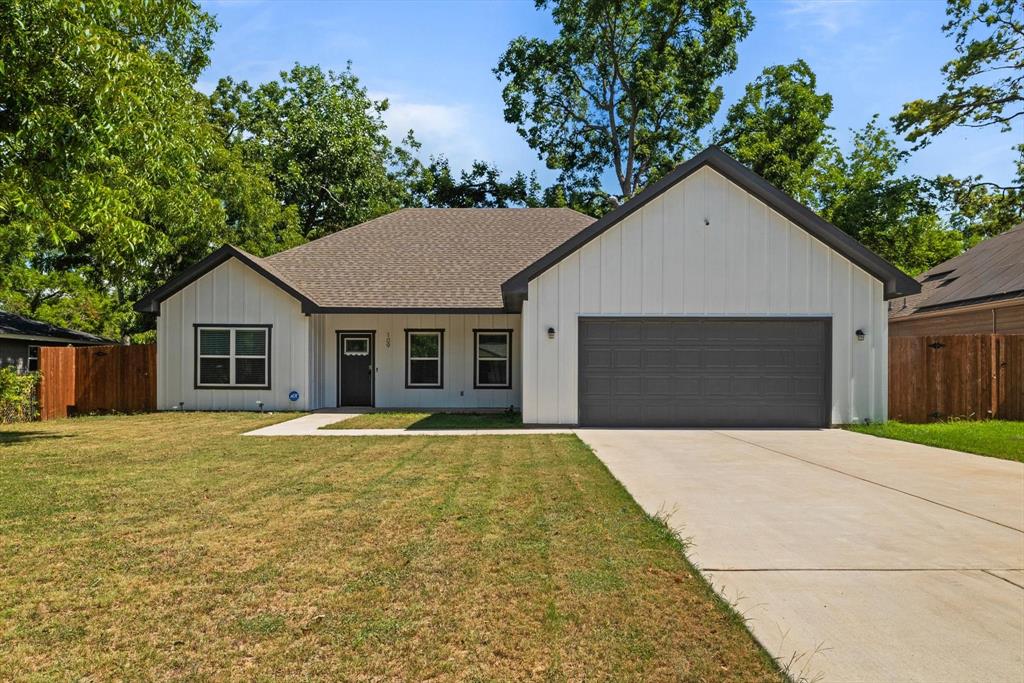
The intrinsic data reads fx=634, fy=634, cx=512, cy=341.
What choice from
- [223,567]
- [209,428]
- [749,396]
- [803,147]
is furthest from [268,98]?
[223,567]

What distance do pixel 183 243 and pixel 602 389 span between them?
16368 millimetres

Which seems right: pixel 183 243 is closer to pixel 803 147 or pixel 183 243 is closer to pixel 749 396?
pixel 749 396

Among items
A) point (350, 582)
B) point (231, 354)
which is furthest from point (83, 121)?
point (350, 582)

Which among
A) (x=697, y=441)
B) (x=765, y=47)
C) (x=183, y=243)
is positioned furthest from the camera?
(x=765, y=47)

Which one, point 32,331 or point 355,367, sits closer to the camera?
point 355,367

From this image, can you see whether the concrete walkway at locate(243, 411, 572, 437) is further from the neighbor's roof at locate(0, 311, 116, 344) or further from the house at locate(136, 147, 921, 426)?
the neighbor's roof at locate(0, 311, 116, 344)

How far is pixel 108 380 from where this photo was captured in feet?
54.9

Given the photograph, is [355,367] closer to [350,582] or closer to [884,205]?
[350,582]

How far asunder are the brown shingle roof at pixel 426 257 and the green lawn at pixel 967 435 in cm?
920

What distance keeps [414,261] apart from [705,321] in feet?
29.5

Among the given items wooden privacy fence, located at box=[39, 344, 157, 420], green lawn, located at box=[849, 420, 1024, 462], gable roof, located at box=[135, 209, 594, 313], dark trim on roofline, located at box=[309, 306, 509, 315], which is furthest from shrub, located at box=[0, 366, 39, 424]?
green lawn, located at box=[849, 420, 1024, 462]

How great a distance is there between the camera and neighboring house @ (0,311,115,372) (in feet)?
63.1

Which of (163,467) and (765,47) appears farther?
(765,47)

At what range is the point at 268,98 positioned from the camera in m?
32.4
